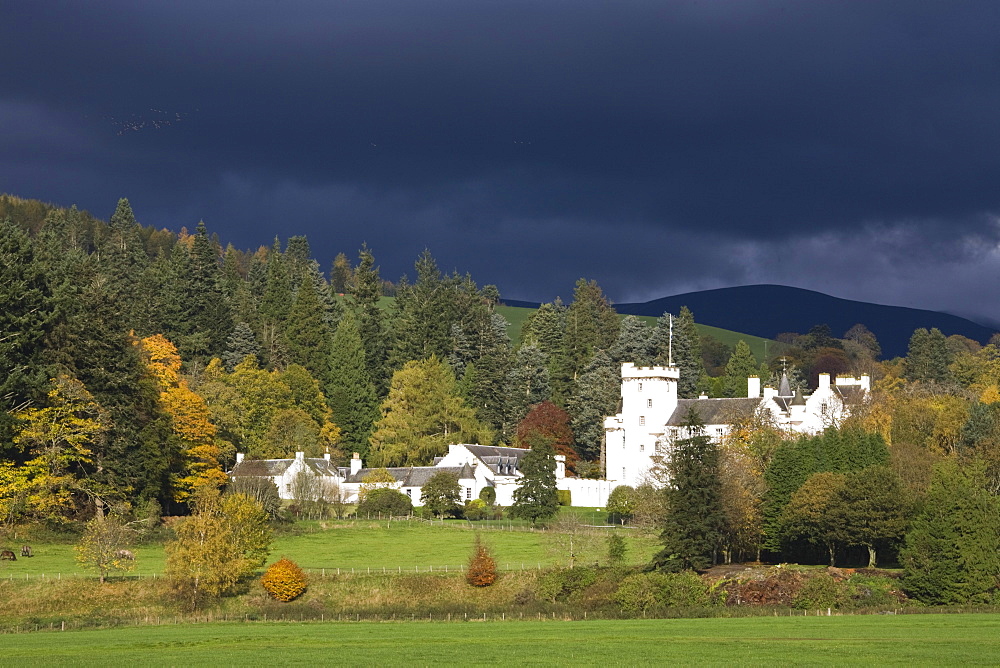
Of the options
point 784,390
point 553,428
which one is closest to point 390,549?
point 553,428

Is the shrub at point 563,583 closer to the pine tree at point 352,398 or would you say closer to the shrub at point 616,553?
the shrub at point 616,553

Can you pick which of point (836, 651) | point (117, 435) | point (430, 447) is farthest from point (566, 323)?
point (836, 651)

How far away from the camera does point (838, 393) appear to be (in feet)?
336

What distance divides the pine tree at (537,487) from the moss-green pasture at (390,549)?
227cm

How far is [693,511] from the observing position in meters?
61.9

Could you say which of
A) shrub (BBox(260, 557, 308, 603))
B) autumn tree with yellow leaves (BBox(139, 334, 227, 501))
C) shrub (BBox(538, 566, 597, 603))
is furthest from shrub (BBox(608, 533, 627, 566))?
autumn tree with yellow leaves (BBox(139, 334, 227, 501))

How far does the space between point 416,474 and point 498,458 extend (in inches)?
283

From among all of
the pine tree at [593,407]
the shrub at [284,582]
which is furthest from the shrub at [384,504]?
the shrub at [284,582]

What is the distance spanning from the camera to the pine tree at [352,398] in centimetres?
10988

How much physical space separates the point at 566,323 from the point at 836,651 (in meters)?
95.0

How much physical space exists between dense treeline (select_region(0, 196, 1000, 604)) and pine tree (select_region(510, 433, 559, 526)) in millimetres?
7001

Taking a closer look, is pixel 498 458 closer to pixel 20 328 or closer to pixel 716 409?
pixel 716 409

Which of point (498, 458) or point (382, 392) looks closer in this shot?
point (498, 458)

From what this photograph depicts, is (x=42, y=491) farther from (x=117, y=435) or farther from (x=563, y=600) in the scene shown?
(x=563, y=600)
